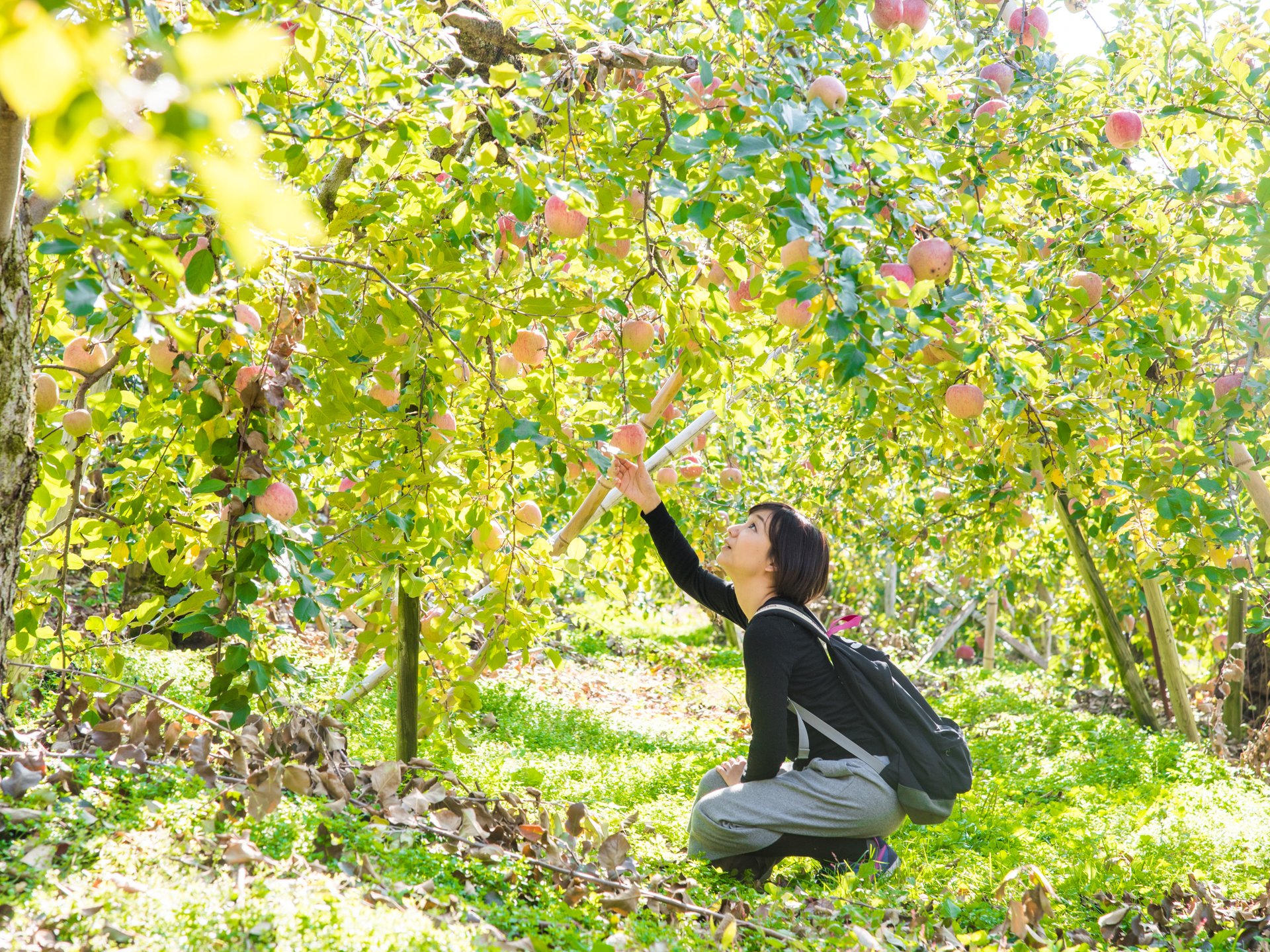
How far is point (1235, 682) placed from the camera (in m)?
5.61

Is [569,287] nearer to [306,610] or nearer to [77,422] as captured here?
[306,610]

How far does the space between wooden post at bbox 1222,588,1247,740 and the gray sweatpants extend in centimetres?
415

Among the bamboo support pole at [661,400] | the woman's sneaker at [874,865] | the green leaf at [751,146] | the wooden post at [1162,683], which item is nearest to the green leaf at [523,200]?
the green leaf at [751,146]

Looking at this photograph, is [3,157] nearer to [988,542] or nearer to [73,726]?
[73,726]

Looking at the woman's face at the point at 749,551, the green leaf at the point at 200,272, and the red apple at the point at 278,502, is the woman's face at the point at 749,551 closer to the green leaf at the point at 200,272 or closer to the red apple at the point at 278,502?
the red apple at the point at 278,502

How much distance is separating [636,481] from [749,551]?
49 centimetres

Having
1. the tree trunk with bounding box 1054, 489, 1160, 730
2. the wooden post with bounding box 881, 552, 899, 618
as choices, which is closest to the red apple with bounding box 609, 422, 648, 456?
the tree trunk with bounding box 1054, 489, 1160, 730

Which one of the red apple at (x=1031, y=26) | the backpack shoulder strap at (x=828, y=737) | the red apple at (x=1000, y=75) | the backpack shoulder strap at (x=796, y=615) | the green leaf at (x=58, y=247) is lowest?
the backpack shoulder strap at (x=828, y=737)

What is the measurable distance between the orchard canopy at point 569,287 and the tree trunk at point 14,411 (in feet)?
0.03

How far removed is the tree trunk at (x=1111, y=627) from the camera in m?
5.59

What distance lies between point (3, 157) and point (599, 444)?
127 cm

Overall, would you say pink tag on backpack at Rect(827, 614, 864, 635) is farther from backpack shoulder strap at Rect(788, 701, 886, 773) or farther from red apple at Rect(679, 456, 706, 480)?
red apple at Rect(679, 456, 706, 480)

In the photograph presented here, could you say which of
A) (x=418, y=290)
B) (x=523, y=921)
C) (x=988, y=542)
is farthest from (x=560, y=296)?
(x=988, y=542)

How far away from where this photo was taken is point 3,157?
4.71 feet
